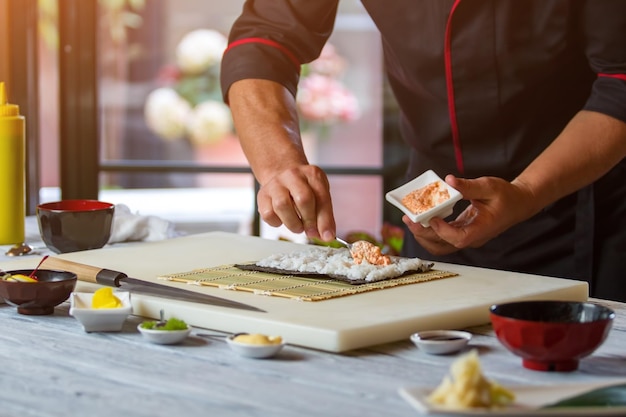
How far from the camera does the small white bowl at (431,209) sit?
5.16 ft

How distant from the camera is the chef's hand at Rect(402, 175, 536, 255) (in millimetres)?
1656

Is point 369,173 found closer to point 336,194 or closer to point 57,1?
point 336,194

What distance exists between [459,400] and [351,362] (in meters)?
0.26

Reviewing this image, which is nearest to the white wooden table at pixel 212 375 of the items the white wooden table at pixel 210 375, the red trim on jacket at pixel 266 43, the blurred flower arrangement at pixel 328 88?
the white wooden table at pixel 210 375

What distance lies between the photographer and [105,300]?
1294 millimetres

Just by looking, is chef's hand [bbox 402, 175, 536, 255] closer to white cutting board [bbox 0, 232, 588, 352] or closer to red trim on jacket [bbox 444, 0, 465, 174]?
white cutting board [bbox 0, 232, 588, 352]

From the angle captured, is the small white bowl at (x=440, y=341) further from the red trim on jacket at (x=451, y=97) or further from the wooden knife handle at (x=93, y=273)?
the red trim on jacket at (x=451, y=97)

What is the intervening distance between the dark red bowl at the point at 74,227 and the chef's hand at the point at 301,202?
311 millimetres

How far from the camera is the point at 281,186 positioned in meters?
1.69

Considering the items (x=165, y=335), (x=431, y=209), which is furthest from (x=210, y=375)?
(x=431, y=209)

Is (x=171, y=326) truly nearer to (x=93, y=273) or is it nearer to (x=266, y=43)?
(x=93, y=273)

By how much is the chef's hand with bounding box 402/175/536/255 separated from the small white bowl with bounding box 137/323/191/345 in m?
0.55

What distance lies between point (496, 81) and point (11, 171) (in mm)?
972

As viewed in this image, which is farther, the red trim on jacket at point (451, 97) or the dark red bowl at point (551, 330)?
the red trim on jacket at point (451, 97)
